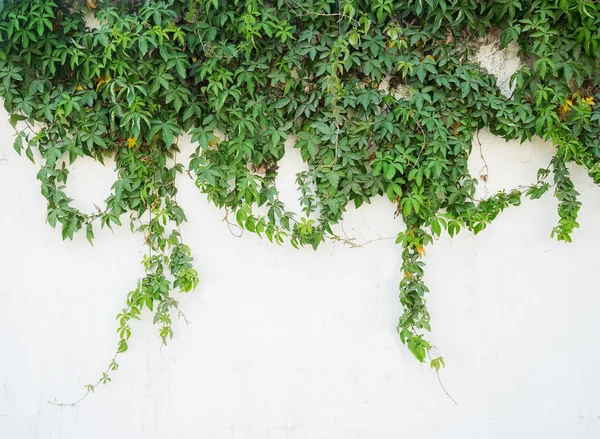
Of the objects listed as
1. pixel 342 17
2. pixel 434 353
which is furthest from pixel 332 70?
pixel 434 353

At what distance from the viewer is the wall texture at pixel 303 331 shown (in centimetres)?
258

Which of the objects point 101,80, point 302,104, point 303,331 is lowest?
point 303,331

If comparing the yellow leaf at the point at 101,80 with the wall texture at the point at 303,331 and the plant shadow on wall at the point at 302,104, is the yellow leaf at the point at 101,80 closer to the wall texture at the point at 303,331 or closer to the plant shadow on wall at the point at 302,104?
the plant shadow on wall at the point at 302,104

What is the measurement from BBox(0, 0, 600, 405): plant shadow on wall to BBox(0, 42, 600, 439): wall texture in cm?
11

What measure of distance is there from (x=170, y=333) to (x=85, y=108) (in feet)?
3.76

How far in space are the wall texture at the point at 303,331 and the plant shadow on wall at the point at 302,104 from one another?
113 mm

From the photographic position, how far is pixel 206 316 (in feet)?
8.74

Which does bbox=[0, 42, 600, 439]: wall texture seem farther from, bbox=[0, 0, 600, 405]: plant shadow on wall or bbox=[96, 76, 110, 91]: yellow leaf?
bbox=[96, 76, 110, 91]: yellow leaf

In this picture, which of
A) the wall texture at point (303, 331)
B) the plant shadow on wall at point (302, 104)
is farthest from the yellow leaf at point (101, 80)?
the wall texture at point (303, 331)

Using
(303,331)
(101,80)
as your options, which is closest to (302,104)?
(101,80)

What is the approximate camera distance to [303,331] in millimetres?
2645

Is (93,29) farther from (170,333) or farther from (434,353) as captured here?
(434,353)

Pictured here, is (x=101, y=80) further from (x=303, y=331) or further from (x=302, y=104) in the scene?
(x=303, y=331)

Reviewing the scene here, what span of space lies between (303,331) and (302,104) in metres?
1.10
